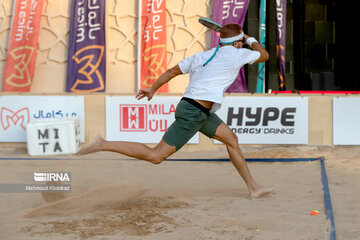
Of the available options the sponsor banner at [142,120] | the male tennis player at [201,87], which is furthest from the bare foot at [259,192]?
the sponsor banner at [142,120]

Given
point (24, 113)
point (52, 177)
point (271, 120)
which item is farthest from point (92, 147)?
point (24, 113)

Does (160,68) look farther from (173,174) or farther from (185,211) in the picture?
(185,211)

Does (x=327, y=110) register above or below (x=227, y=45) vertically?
below

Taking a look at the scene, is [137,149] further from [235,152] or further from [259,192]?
[259,192]

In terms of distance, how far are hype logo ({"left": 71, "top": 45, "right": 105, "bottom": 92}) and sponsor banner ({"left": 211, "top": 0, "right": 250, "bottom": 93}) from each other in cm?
268

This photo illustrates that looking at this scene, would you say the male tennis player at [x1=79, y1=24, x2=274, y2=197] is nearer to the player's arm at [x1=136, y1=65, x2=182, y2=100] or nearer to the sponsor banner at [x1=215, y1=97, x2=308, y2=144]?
the player's arm at [x1=136, y1=65, x2=182, y2=100]

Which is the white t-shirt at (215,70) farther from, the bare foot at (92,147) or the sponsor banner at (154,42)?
the sponsor banner at (154,42)

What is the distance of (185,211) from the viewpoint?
424cm

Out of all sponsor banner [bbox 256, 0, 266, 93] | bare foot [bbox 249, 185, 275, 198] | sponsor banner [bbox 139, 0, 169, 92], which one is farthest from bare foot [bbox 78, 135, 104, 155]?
sponsor banner [bbox 256, 0, 266, 93]

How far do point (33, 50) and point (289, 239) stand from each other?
9291 millimetres

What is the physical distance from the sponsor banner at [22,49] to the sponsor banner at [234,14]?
4084 mm

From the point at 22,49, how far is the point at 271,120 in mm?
6134

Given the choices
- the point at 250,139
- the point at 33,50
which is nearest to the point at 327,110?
the point at 250,139

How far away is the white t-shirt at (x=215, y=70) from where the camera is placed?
4375 millimetres
